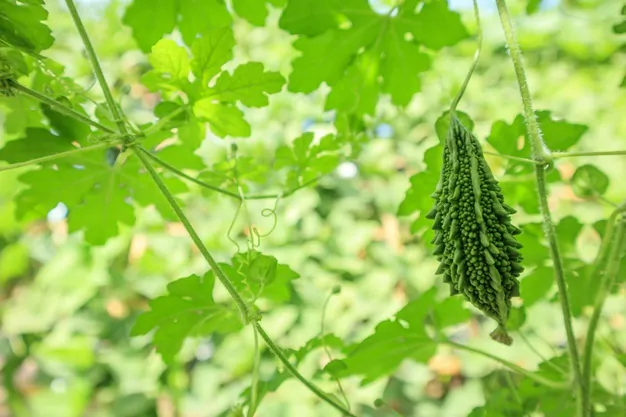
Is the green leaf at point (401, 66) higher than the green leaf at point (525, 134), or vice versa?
the green leaf at point (401, 66)

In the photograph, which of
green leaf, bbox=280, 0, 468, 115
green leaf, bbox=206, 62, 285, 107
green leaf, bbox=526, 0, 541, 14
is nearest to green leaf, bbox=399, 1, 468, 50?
green leaf, bbox=280, 0, 468, 115

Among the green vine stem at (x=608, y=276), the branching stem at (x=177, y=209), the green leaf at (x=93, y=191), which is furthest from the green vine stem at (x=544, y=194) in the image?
the green leaf at (x=93, y=191)

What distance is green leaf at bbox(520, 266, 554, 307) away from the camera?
119 centimetres

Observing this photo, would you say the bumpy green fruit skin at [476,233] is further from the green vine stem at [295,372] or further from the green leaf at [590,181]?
the green leaf at [590,181]

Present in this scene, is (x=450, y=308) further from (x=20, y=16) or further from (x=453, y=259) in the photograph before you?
(x=20, y=16)

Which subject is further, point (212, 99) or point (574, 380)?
point (212, 99)

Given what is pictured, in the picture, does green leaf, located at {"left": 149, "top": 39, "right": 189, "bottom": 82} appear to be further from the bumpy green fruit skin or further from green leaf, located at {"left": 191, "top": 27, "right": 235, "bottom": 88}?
the bumpy green fruit skin

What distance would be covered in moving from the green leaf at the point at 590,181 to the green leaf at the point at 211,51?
2.31 ft

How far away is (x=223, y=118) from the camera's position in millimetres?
1149

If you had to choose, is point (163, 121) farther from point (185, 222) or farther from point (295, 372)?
point (295, 372)

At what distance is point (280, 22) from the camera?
117 centimetres

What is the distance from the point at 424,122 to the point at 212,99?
196 cm

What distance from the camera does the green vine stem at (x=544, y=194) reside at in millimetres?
848

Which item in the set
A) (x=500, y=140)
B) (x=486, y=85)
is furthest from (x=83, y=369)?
(x=486, y=85)
